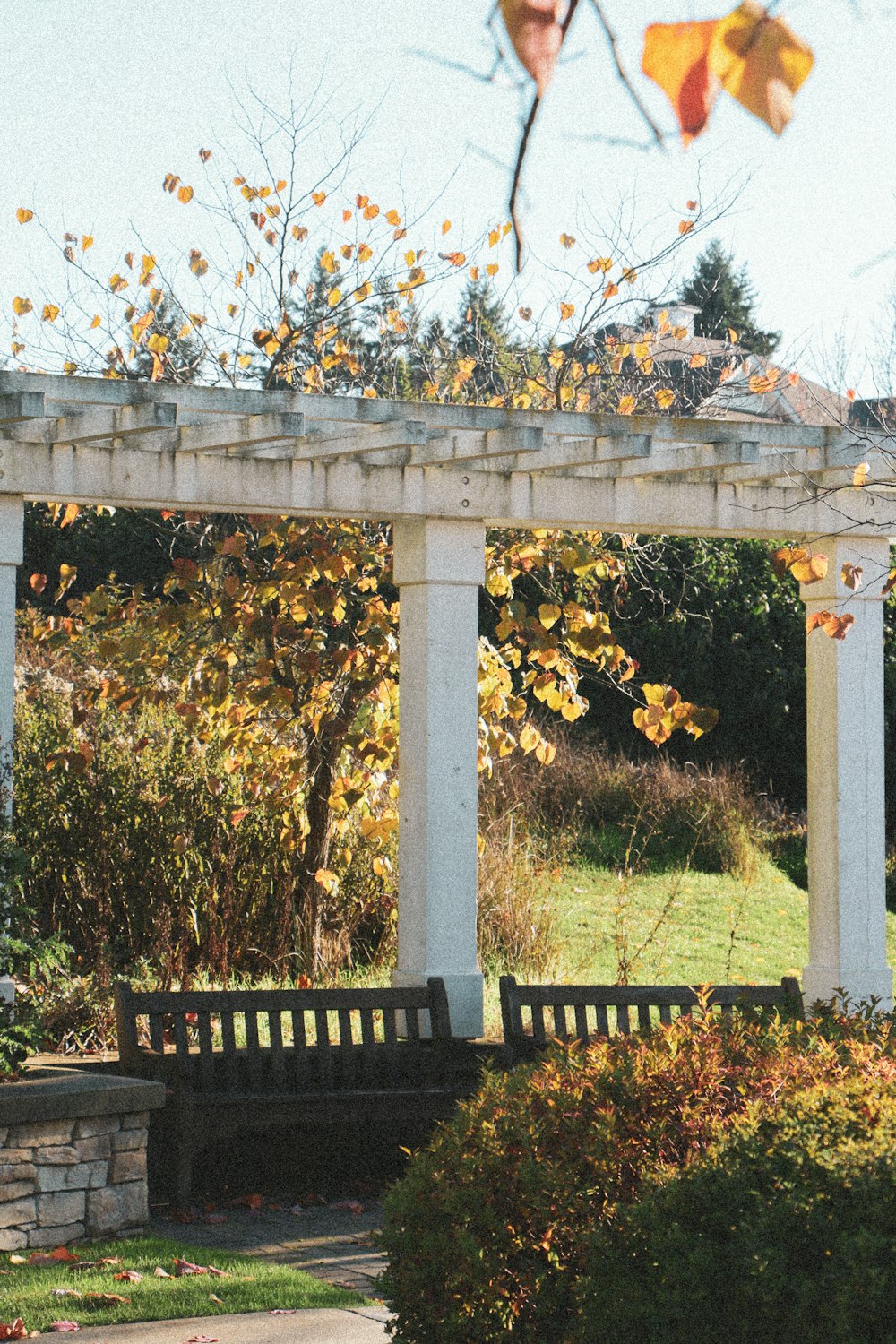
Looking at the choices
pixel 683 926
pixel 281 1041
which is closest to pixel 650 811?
pixel 683 926

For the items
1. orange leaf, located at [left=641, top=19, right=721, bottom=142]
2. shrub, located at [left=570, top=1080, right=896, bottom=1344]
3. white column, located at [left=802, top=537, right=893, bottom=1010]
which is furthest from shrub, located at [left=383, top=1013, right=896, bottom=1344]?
white column, located at [left=802, top=537, right=893, bottom=1010]

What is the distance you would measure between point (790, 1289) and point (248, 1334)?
1.84m

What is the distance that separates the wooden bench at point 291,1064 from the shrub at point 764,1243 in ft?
9.93

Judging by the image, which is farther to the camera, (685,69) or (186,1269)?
(186,1269)

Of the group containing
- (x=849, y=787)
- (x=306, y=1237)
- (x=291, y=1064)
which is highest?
(x=849, y=787)

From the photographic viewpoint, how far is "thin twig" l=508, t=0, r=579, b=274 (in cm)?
129

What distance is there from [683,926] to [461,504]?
6.58 metres

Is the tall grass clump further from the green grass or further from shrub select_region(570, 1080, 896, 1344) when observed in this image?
shrub select_region(570, 1080, 896, 1344)

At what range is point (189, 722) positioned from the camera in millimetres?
8281

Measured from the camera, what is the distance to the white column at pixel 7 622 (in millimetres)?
5918

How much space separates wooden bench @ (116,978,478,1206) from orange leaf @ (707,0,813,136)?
16.6 feet

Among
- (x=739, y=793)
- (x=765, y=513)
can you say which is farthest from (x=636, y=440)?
(x=739, y=793)

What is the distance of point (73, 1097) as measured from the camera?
5098 millimetres

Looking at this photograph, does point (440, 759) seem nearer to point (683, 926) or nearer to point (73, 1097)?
point (73, 1097)
